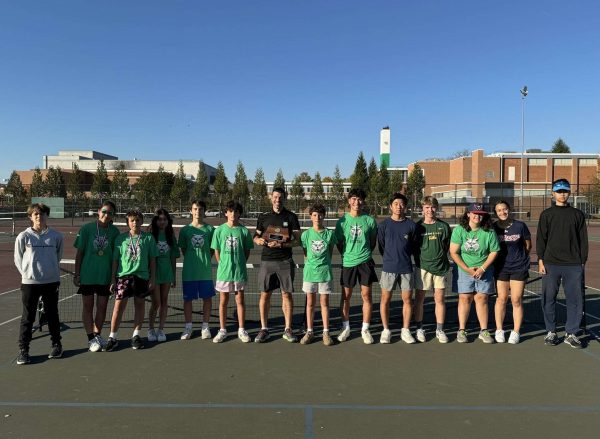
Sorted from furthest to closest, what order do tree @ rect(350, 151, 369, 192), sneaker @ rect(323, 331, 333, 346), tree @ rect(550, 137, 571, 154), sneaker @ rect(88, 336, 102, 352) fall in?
tree @ rect(550, 137, 571, 154) → tree @ rect(350, 151, 369, 192) → sneaker @ rect(323, 331, 333, 346) → sneaker @ rect(88, 336, 102, 352)

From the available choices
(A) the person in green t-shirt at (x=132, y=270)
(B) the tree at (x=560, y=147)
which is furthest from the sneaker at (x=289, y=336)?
(B) the tree at (x=560, y=147)

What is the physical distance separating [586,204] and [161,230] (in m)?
42.4

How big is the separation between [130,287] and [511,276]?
4.50 meters

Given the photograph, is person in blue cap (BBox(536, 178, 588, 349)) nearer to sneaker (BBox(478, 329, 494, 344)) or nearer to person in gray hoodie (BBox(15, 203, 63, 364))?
sneaker (BBox(478, 329, 494, 344))

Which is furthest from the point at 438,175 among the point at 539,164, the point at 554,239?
the point at 554,239

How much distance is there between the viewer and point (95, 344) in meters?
4.94

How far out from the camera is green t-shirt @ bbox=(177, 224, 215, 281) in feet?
17.8

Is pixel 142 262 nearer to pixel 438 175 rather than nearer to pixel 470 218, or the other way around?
pixel 470 218

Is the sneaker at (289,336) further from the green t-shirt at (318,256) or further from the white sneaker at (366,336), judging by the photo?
the white sneaker at (366,336)

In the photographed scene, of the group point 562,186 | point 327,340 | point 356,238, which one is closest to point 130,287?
point 327,340

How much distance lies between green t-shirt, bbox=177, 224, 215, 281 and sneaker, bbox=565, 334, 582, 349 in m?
4.36

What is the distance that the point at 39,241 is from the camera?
4625 millimetres

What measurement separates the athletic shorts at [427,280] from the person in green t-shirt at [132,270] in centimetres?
319

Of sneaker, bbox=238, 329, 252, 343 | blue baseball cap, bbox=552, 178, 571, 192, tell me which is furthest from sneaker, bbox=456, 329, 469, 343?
sneaker, bbox=238, 329, 252, 343
